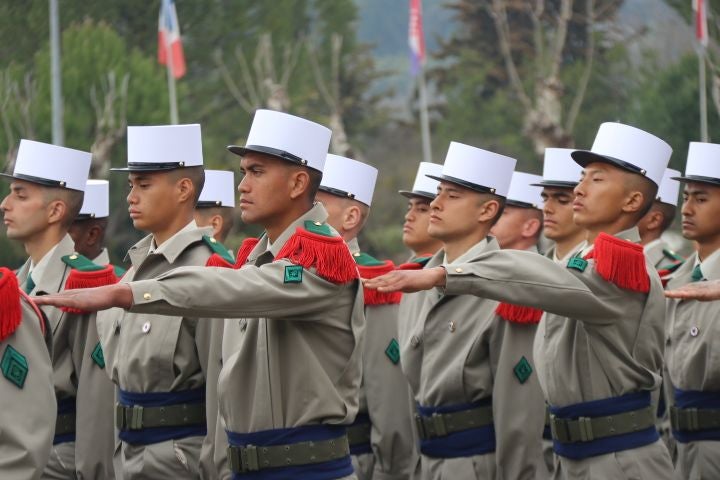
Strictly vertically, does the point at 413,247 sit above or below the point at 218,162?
above

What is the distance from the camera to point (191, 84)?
40.5m

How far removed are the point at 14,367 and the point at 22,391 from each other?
98 mm

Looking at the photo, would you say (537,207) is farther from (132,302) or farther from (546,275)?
(132,302)

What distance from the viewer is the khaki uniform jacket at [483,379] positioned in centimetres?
717

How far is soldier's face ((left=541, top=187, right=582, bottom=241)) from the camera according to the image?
8.29m

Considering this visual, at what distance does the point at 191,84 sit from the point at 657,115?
1596 centimetres

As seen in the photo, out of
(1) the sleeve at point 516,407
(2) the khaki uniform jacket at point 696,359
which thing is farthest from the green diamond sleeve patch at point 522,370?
(2) the khaki uniform jacket at point 696,359

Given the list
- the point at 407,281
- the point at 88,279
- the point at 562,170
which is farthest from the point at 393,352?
the point at 407,281

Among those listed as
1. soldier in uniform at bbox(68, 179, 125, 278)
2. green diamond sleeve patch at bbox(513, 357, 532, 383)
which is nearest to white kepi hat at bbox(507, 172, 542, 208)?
green diamond sleeve patch at bbox(513, 357, 532, 383)

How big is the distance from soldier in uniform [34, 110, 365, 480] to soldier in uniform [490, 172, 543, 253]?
154 inches

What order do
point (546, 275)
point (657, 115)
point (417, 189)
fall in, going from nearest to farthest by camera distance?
point (546, 275) → point (417, 189) → point (657, 115)

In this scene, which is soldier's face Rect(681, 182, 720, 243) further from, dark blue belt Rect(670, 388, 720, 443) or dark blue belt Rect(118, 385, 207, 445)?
dark blue belt Rect(118, 385, 207, 445)

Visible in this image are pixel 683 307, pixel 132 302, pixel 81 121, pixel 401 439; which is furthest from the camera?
pixel 81 121

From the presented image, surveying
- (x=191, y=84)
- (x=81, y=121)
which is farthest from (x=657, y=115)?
(x=191, y=84)
